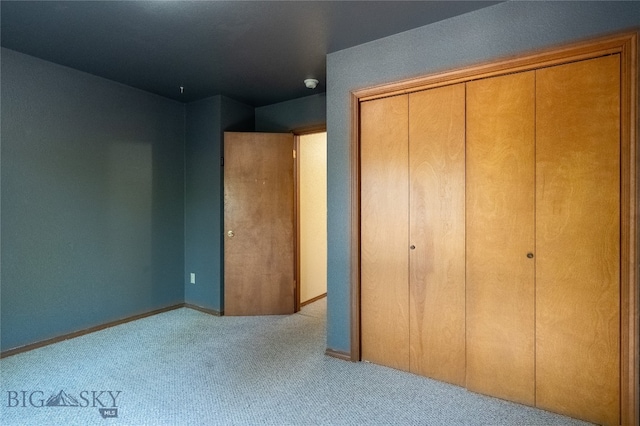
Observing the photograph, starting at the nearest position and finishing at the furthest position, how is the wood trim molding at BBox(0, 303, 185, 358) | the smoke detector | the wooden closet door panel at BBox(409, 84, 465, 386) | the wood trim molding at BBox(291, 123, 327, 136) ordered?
the wooden closet door panel at BBox(409, 84, 465, 386), the wood trim molding at BBox(0, 303, 185, 358), the smoke detector, the wood trim molding at BBox(291, 123, 327, 136)

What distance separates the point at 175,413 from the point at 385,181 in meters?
1.97

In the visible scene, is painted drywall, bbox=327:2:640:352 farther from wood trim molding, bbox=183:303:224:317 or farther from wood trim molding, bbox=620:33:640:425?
wood trim molding, bbox=183:303:224:317

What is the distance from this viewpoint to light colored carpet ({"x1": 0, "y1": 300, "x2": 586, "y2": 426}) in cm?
185

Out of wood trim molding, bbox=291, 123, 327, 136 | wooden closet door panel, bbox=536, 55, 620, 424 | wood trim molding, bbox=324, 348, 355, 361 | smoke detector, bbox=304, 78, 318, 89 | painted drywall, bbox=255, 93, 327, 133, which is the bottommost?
wood trim molding, bbox=324, 348, 355, 361

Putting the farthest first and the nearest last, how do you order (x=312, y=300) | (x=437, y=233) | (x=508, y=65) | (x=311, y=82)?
(x=312, y=300) → (x=311, y=82) → (x=437, y=233) → (x=508, y=65)

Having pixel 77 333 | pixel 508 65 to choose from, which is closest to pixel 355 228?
pixel 508 65

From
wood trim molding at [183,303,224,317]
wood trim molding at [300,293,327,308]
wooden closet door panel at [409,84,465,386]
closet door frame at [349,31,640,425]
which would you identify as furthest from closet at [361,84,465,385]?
wood trim molding at [183,303,224,317]

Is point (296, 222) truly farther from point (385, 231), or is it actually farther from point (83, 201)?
point (83, 201)

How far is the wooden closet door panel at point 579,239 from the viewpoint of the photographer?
5.84 ft

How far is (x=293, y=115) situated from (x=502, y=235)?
2631 millimetres

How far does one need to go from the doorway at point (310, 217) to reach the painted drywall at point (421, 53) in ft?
4.25

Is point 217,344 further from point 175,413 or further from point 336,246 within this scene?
point 336,246

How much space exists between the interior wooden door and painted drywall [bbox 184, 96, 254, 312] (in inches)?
4.1

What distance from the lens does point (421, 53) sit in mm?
2277
